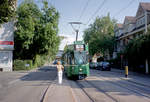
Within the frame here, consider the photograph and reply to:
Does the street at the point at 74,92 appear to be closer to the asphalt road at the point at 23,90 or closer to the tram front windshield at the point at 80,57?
the asphalt road at the point at 23,90

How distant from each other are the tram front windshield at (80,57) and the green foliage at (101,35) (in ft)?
102

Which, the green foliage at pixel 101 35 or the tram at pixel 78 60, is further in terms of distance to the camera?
the green foliage at pixel 101 35

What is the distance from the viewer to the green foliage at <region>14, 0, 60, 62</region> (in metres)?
29.3

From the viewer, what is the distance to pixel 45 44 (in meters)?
31.1

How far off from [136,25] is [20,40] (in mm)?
23825

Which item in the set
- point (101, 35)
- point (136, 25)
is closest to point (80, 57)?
point (136, 25)

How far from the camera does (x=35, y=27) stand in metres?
31.1

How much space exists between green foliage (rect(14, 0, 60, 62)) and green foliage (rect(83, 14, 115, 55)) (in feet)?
58.4

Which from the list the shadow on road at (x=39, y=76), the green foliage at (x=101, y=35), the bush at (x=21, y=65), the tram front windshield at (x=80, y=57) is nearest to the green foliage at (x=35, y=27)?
the bush at (x=21, y=65)

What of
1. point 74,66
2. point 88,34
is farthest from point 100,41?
point 74,66

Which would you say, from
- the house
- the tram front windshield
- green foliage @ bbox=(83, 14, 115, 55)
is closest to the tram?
the tram front windshield

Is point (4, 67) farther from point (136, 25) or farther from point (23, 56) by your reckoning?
point (136, 25)

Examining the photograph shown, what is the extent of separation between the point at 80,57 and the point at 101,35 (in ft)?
109

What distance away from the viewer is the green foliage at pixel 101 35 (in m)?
45.6
